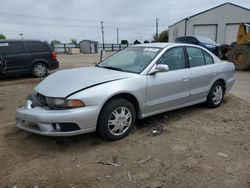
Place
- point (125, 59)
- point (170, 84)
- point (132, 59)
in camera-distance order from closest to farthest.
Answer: point (170, 84), point (132, 59), point (125, 59)

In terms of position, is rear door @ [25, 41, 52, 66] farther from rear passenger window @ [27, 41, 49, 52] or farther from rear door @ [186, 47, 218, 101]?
rear door @ [186, 47, 218, 101]

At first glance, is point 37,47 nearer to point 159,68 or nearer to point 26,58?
point 26,58

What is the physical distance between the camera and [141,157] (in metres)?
3.09

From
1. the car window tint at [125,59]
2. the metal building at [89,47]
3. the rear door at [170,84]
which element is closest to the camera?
the rear door at [170,84]

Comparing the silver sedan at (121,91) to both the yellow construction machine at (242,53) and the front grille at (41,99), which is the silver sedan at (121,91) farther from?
the yellow construction machine at (242,53)

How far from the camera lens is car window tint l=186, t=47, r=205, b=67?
459 centimetres

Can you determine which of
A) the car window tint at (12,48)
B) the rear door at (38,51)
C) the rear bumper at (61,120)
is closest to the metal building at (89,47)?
the rear door at (38,51)

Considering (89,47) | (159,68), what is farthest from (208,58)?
(89,47)

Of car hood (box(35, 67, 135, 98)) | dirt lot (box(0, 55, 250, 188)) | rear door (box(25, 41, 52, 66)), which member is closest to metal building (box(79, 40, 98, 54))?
rear door (box(25, 41, 52, 66))

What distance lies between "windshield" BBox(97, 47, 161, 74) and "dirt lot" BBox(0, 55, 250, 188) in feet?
3.44

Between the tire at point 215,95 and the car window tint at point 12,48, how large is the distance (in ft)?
24.3

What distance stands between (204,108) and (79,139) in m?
2.96

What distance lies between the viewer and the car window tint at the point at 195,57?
4590 mm

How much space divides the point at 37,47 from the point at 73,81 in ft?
22.9
